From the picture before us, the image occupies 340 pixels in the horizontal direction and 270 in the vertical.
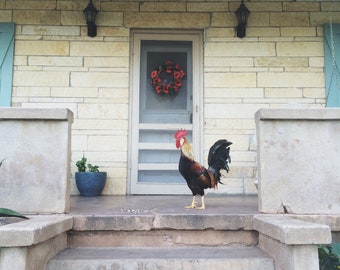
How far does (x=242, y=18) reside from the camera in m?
4.80

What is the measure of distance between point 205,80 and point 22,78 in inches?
100

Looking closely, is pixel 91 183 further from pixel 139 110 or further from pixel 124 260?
pixel 124 260

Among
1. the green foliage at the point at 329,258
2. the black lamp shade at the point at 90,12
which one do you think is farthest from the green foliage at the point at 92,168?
the green foliage at the point at 329,258

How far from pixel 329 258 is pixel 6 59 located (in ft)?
14.9

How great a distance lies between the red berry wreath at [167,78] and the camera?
4.92 m

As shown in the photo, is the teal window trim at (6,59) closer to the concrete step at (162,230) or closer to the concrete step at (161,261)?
the concrete step at (162,230)

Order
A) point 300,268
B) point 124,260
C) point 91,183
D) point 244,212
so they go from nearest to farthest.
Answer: point 300,268
point 124,260
point 244,212
point 91,183

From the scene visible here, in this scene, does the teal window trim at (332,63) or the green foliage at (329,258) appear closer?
the green foliage at (329,258)

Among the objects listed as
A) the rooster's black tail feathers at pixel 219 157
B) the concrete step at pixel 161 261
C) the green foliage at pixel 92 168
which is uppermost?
the rooster's black tail feathers at pixel 219 157

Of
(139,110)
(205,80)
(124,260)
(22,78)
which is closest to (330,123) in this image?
(124,260)

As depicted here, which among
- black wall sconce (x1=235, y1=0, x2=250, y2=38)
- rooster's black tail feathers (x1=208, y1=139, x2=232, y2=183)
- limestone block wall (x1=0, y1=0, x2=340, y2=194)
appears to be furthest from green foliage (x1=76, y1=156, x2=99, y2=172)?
black wall sconce (x1=235, y1=0, x2=250, y2=38)

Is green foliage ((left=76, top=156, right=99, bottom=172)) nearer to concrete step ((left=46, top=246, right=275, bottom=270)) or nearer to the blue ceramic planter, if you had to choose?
the blue ceramic planter

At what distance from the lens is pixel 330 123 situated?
9.45ft

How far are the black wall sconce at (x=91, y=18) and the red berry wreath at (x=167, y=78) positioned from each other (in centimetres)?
101
